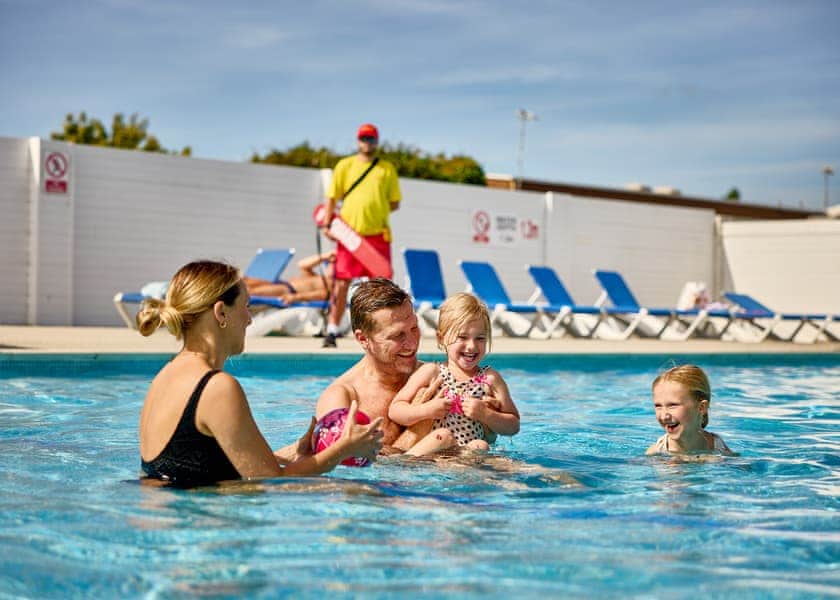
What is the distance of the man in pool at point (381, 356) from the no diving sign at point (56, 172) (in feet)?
36.5

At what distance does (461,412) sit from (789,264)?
17730 mm

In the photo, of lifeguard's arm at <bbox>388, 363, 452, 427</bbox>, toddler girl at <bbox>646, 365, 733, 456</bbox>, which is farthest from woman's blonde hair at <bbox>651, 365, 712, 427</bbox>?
lifeguard's arm at <bbox>388, 363, 452, 427</bbox>

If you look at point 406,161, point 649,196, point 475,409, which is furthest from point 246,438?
point 649,196

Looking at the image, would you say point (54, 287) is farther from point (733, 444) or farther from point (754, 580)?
point (754, 580)

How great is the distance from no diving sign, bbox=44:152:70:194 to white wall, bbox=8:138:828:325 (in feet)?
0.23

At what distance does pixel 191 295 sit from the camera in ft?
9.99

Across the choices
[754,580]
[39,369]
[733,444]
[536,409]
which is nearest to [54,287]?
[39,369]

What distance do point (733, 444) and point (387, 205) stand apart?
5.33 metres

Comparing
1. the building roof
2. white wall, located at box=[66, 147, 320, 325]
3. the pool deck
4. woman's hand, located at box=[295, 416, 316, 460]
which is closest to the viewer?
woman's hand, located at box=[295, 416, 316, 460]

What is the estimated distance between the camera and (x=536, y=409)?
275 inches

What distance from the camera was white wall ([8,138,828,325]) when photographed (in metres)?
14.2

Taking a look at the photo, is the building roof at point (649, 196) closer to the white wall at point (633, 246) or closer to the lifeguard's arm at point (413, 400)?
the white wall at point (633, 246)

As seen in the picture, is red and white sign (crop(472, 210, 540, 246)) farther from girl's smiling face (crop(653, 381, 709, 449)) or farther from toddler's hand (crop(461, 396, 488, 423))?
toddler's hand (crop(461, 396, 488, 423))

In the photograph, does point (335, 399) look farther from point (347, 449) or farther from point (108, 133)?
point (108, 133)
